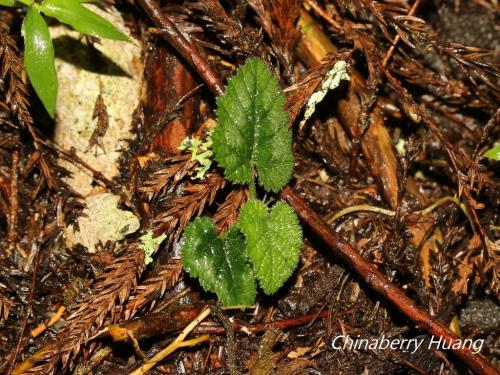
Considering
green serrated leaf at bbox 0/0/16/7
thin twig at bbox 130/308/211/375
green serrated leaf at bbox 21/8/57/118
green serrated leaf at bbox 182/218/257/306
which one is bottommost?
thin twig at bbox 130/308/211/375

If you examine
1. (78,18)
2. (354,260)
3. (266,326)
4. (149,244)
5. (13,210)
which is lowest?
(266,326)

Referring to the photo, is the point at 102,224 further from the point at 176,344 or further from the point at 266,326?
the point at 266,326

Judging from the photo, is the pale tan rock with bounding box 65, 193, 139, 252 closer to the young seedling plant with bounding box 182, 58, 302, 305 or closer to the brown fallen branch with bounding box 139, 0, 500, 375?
the young seedling plant with bounding box 182, 58, 302, 305

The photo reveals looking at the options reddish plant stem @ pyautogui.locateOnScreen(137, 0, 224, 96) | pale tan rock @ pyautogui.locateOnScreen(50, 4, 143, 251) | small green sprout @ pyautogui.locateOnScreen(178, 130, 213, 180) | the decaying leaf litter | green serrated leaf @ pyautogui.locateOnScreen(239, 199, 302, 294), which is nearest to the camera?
green serrated leaf @ pyautogui.locateOnScreen(239, 199, 302, 294)

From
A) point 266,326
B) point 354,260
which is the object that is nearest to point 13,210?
point 266,326

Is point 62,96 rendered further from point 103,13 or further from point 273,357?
point 273,357

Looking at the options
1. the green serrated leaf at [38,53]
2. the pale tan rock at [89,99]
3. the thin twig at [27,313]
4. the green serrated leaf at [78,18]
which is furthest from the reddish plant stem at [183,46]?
the thin twig at [27,313]

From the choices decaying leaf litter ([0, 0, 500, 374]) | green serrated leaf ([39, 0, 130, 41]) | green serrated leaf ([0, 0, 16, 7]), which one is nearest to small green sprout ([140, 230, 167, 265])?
decaying leaf litter ([0, 0, 500, 374])

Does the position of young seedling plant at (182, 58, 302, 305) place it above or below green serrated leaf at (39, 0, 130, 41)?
below
